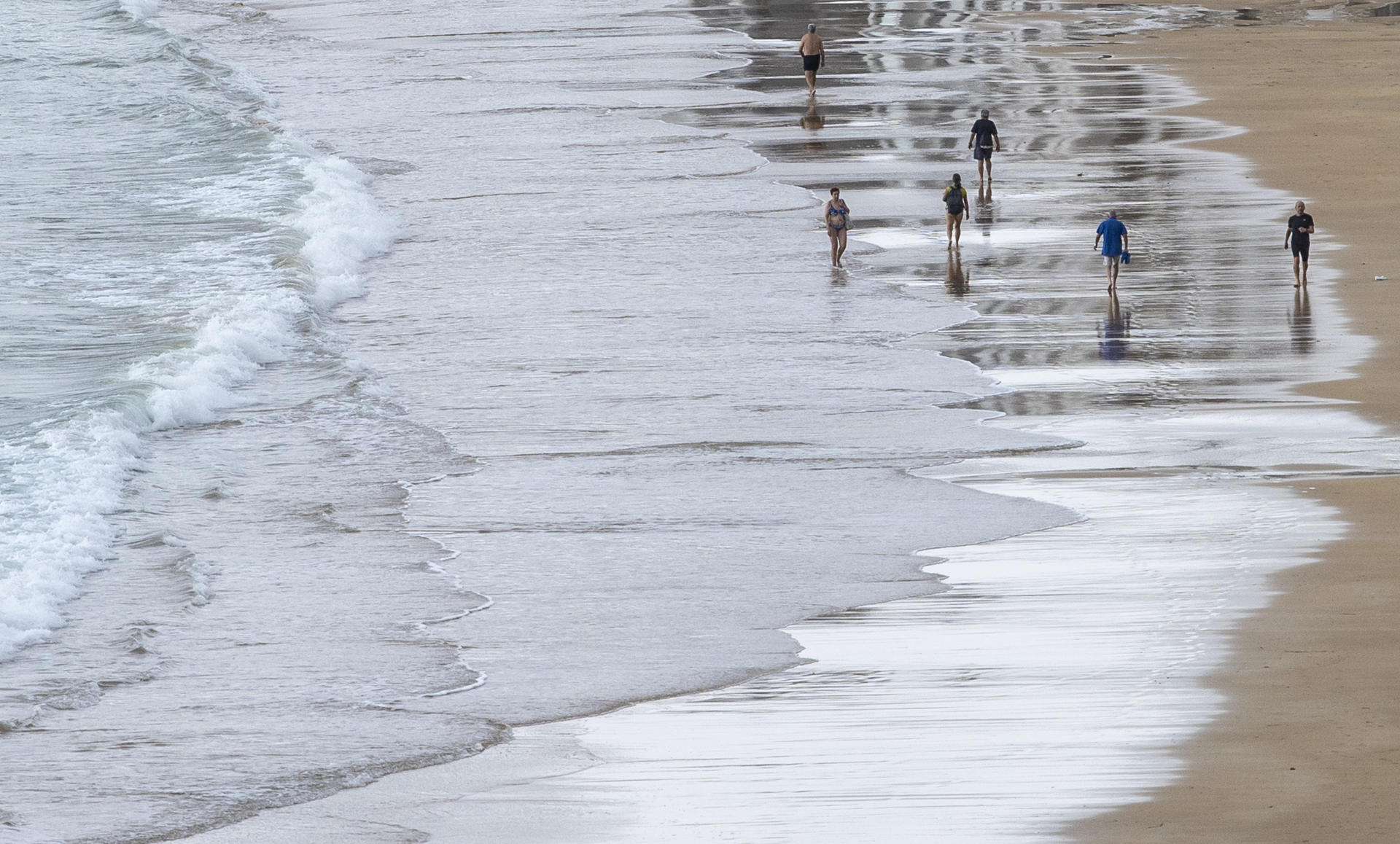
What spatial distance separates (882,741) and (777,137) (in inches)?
931

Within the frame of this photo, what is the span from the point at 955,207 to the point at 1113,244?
3135mm

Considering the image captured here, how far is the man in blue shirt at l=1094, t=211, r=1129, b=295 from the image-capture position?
66.9 feet

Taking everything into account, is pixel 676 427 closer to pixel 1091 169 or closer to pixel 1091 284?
pixel 1091 284

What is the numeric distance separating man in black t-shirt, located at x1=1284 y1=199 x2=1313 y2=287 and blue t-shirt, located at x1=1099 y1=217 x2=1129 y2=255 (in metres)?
1.85

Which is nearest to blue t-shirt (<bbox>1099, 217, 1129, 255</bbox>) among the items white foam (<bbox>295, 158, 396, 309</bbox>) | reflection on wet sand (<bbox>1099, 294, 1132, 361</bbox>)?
reflection on wet sand (<bbox>1099, 294, 1132, 361</bbox>)

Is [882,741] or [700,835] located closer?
[700,835]

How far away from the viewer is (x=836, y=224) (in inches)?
890

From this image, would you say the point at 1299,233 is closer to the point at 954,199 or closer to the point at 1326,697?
the point at 954,199

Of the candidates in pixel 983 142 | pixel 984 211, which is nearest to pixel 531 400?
pixel 984 211

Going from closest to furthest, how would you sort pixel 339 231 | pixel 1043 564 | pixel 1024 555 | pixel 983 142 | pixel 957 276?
pixel 1043 564
pixel 1024 555
pixel 957 276
pixel 339 231
pixel 983 142

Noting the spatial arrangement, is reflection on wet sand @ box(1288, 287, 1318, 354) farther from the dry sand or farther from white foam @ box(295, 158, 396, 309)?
white foam @ box(295, 158, 396, 309)

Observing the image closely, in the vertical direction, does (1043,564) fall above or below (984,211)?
below

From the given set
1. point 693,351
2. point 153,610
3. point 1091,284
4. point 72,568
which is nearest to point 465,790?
point 153,610

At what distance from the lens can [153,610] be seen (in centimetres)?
1252
